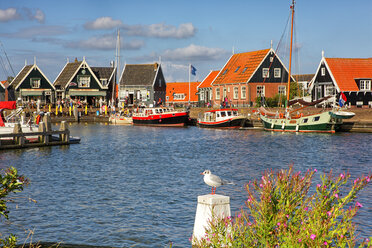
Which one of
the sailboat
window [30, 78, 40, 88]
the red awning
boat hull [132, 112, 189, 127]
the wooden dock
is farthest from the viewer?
window [30, 78, 40, 88]

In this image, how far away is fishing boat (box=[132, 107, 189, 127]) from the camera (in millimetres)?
66688

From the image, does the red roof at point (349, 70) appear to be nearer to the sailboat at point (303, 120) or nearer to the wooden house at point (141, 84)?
the sailboat at point (303, 120)

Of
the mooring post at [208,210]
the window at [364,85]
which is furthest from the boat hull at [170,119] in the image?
the mooring post at [208,210]

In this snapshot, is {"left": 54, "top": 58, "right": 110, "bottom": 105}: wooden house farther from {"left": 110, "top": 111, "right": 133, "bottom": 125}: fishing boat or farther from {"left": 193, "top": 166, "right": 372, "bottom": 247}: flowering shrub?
{"left": 193, "top": 166, "right": 372, "bottom": 247}: flowering shrub

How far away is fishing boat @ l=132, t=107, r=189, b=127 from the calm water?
14466mm

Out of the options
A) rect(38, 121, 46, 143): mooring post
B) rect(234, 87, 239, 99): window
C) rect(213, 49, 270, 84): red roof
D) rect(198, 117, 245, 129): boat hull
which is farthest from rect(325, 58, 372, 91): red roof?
rect(38, 121, 46, 143): mooring post

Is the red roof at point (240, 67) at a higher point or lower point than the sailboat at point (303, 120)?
higher

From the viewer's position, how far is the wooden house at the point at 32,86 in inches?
3462

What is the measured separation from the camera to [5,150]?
117 ft

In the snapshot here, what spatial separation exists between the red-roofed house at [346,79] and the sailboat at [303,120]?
22.9ft

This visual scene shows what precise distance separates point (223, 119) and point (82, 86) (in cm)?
3822

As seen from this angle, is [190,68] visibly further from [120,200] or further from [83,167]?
[120,200]

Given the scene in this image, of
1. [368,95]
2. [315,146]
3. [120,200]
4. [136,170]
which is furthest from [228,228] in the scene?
[368,95]

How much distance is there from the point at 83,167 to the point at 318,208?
23570 millimetres
